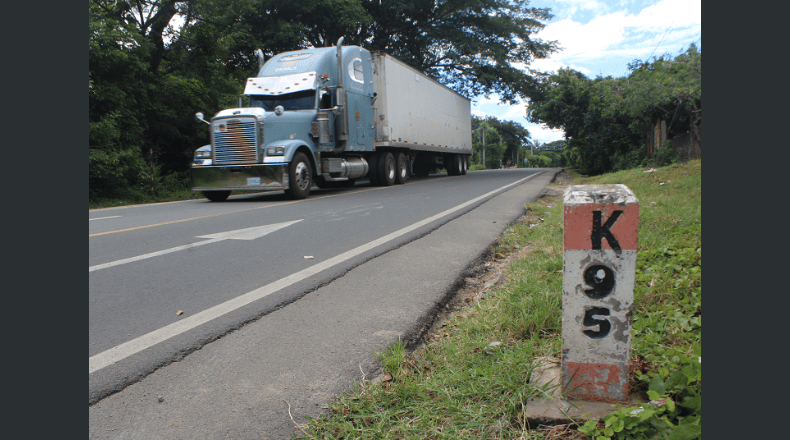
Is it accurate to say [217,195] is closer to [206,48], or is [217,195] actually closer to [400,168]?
[400,168]

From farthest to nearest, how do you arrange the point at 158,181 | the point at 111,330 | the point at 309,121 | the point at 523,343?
the point at 158,181
the point at 309,121
the point at 111,330
the point at 523,343

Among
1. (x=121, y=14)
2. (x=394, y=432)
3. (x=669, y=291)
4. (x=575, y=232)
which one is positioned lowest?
(x=394, y=432)

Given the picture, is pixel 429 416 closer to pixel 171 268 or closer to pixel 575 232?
pixel 575 232

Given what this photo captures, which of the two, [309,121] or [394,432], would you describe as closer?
[394,432]

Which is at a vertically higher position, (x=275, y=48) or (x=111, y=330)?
(x=275, y=48)

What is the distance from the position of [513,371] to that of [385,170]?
1435 cm

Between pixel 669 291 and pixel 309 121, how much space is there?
402 inches

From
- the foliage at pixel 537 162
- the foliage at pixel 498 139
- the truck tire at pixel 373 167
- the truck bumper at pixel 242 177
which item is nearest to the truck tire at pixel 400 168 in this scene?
the truck tire at pixel 373 167

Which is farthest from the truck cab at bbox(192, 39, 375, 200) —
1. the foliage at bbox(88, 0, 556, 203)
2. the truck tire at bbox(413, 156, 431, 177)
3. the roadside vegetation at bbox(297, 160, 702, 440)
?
the truck tire at bbox(413, 156, 431, 177)

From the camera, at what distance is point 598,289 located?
2027mm

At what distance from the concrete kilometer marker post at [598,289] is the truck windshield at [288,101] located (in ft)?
36.6

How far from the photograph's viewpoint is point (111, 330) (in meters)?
3.10

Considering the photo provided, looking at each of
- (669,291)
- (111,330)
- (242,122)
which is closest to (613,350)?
(669,291)

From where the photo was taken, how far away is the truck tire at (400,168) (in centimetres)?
1772
